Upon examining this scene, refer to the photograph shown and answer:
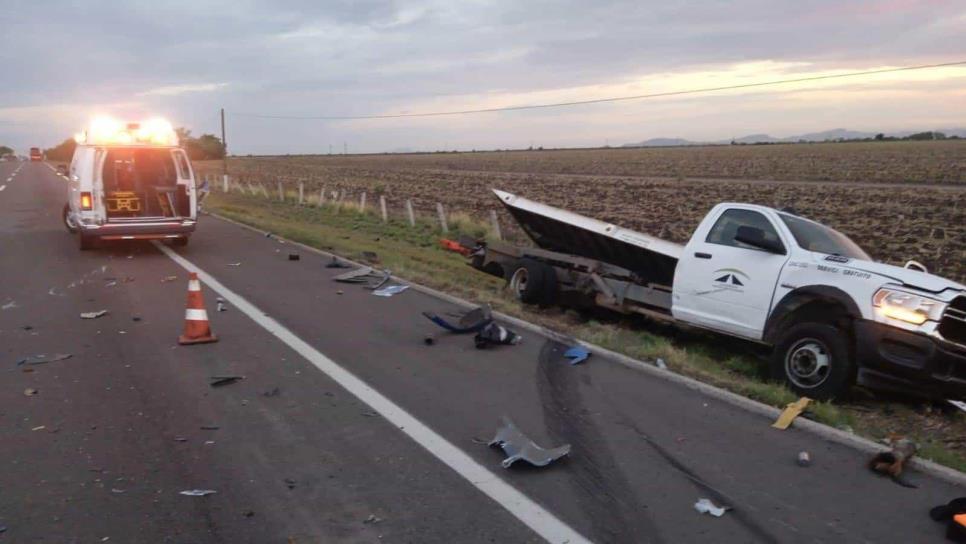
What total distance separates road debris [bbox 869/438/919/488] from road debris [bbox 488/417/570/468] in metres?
1.96

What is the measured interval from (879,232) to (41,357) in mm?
19495

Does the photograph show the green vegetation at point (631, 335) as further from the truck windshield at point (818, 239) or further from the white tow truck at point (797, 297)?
the truck windshield at point (818, 239)

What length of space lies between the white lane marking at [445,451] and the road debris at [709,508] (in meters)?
0.82

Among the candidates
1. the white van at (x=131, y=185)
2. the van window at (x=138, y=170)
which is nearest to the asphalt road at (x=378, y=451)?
the white van at (x=131, y=185)

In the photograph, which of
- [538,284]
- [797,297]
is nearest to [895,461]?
[797,297]

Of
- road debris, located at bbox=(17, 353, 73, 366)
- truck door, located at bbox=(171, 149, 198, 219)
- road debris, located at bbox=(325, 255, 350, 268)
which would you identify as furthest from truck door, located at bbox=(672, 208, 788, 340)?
truck door, located at bbox=(171, 149, 198, 219)

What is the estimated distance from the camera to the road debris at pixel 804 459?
17.9ft

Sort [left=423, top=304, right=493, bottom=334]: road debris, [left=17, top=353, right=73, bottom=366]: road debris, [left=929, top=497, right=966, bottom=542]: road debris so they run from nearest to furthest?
[left=929, top=497, right=966, bottom=542]: road debris, [left=17, top=353, right=73, bottom=366]: road debris, [left=423, top=304, right=493, bottom=334]: road debris

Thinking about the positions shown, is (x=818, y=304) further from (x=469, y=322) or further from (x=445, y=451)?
(x=445, y=451)

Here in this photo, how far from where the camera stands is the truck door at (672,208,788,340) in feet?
26.9

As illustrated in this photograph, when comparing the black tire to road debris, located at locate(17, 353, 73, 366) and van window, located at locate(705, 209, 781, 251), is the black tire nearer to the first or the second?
road debris, located at locate(17, 353, 73, 366)

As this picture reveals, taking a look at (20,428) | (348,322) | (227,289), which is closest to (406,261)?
(227,289)

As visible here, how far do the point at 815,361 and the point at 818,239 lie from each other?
1.55 meters

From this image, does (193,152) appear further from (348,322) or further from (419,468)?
(419,468)
